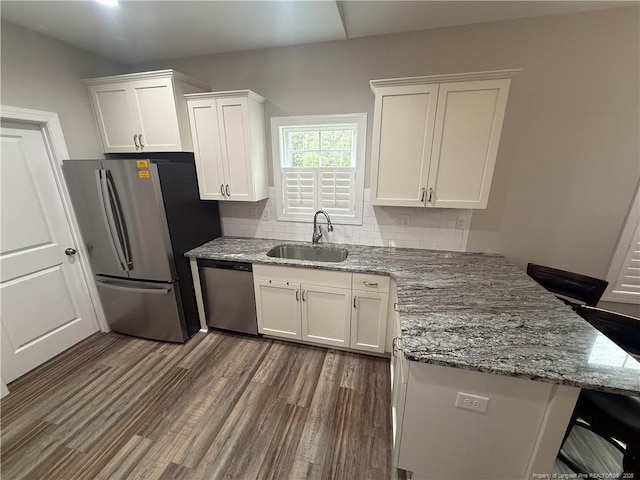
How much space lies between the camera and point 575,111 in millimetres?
1863

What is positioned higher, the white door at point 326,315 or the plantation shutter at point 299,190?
the plantation shutter at point 299,190

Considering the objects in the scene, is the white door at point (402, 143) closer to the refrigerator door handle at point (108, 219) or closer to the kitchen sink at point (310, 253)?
the kitchen sink at point (310, 253)

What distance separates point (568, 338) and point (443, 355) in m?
0.65

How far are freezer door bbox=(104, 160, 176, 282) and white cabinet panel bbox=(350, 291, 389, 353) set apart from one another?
1.70 metres

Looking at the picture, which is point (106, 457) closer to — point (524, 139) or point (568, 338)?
point (568, 338)

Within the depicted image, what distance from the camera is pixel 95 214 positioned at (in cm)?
220

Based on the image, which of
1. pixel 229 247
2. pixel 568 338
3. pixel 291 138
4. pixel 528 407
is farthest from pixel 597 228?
pixel 229 247

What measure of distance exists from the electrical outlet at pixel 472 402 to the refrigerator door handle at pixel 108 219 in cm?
275

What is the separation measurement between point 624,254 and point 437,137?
1848 millimetres

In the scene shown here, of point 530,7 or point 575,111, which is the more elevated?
point 530,7

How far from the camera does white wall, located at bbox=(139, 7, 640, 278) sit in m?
1.77

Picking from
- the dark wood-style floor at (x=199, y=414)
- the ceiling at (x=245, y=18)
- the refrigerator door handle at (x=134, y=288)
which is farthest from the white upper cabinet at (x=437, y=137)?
the refrigerator door handle at (x=134, y=288)

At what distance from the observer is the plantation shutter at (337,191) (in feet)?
7.90

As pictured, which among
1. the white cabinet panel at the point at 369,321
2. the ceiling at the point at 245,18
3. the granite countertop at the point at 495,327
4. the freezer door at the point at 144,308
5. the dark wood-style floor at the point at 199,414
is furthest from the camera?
the freezer door at the point at 144,308
